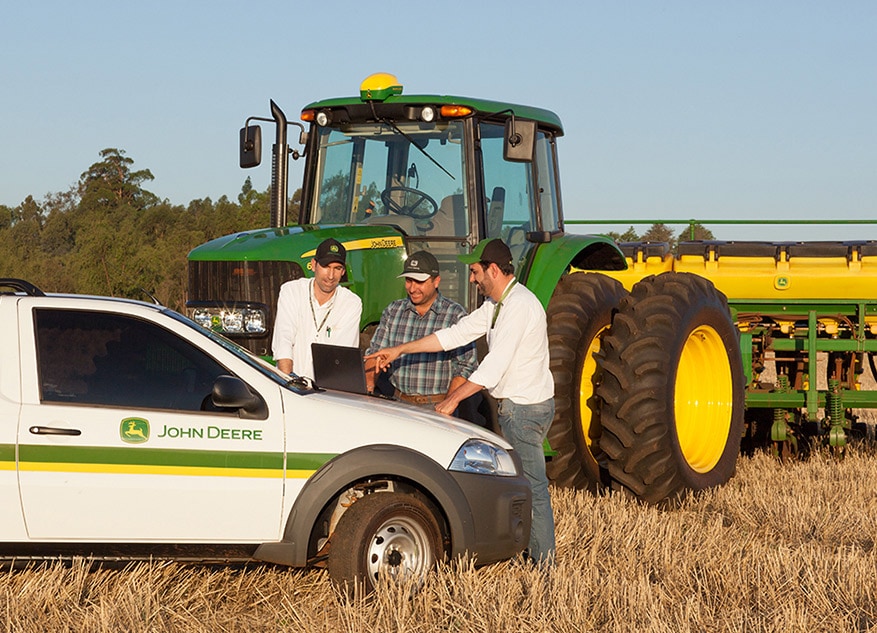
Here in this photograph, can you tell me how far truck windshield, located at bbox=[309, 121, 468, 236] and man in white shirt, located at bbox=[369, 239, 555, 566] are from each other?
1.69 meters

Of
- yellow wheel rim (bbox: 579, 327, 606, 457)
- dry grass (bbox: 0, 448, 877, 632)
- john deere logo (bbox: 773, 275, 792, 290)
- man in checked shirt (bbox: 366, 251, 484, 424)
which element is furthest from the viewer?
john deere logo (bbox: 773, 275, 792, 290)

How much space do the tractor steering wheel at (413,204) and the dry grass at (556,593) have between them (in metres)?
2.48

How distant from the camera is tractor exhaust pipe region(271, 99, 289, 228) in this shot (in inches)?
356

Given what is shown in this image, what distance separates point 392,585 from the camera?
587 cm

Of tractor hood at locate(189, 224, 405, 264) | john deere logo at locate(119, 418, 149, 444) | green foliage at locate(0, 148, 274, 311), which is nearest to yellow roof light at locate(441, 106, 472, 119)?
tractor hood at locate(189, 224, 405, 264)

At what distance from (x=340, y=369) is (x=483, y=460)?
1038 millimetres

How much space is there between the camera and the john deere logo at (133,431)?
5789 mm

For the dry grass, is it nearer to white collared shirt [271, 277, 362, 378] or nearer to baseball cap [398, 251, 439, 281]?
white collared shirt [271, 277, 362, 378]

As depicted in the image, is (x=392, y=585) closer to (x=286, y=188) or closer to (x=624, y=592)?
(x=624, y=592)

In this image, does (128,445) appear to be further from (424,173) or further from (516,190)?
(516,190)

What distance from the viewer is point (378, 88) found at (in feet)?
29.1

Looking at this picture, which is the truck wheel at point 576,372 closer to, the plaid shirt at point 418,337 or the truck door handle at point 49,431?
the plaid shirt at point 418,337

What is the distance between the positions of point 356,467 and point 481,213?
127 inches

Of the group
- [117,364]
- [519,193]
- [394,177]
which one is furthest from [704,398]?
[117,364]
